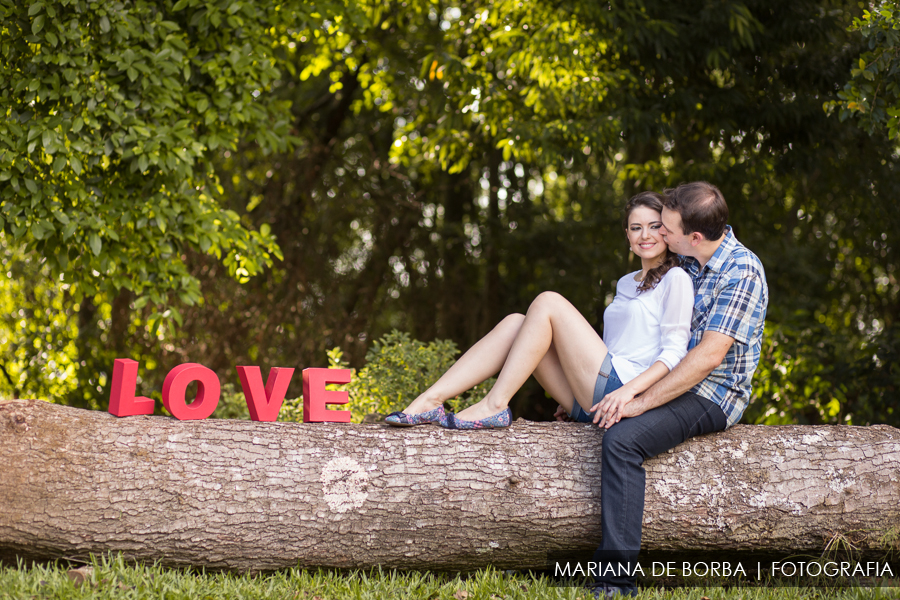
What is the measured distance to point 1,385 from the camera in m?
7.84

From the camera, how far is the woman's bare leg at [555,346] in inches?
140

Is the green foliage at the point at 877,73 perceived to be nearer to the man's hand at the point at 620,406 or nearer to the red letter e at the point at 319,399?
the man's hand at the point at 620,406

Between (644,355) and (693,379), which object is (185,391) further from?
(693,379)

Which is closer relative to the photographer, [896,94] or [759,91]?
[896,94]

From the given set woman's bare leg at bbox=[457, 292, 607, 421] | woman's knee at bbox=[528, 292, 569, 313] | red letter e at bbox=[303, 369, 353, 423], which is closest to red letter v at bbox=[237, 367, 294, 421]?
red letter e at bbox=[303, 369, 353, 423]

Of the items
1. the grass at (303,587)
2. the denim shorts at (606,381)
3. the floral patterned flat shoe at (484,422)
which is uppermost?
the denim shorts at (606,381)

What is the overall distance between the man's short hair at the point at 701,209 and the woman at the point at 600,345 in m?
0.17

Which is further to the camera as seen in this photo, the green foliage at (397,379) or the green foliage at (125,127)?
the green foliage at (397,379)

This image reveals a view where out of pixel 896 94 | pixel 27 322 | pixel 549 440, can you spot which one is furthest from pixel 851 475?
pixel 27 322

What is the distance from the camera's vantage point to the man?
3195 millimetres

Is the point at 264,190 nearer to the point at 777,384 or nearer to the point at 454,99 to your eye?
the point at 454,99

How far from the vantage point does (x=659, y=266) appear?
3660 mm

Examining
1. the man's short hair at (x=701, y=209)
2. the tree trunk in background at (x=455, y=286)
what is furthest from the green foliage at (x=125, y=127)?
the tree trunk in background at (x=455, y=286)

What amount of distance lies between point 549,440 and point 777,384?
13.2 ft
